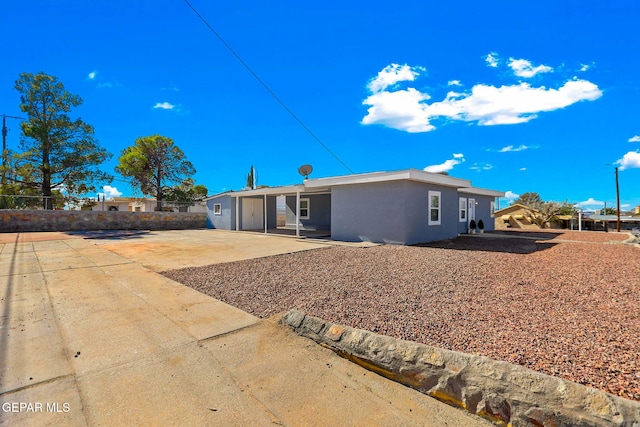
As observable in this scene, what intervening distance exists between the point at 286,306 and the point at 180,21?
1058 centimetres

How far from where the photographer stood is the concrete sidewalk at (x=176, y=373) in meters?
2.02

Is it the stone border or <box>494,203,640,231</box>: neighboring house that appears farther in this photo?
<box>494,203,640,231</box>: neighboring house

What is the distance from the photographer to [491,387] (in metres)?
2.02

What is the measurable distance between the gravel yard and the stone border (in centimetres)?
55

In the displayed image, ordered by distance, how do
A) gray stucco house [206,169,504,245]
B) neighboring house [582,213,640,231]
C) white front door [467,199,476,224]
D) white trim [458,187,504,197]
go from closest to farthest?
gray stucco house [206,169,504,245] → white trim [458,187,504,197] → white front door [467,199,476,224] → neighboring house [582,213,640,231]

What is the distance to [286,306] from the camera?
4234 mm

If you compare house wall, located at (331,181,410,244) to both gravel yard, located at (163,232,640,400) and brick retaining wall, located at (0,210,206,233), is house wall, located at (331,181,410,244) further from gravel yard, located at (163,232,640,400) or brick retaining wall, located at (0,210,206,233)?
brick retaining wall, located at (0,210,206,233)

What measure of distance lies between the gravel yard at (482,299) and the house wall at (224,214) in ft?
37.5

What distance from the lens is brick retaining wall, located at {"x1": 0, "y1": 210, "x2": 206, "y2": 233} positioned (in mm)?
15703

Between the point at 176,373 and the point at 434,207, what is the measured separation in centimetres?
1128

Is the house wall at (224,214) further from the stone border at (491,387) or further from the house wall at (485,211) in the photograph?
the stone border at (491,387)

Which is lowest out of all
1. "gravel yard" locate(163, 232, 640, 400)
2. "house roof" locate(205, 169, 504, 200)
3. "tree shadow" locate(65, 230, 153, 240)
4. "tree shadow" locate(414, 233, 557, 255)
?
"gravel yard" locate(163, 232, 640, 400)

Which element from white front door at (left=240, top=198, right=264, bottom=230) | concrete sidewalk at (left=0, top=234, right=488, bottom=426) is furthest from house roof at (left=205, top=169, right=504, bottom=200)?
concrete sidewalk at (left=0, top=234, right=488, bottom=426)

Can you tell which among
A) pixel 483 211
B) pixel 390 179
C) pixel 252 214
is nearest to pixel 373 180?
pixel 390 179
